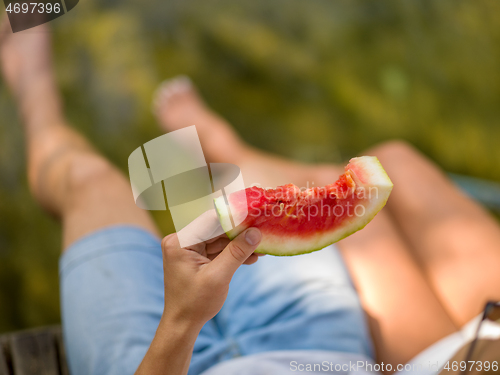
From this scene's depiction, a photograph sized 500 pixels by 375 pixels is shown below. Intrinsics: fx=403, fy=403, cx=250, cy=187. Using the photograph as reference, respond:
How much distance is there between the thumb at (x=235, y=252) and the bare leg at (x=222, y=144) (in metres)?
0.41

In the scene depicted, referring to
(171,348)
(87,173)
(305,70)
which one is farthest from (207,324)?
(305,70)

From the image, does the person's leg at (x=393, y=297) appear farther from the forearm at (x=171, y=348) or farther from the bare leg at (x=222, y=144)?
the forearm at (x=171, y=348)

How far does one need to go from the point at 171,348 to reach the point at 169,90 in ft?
4.05

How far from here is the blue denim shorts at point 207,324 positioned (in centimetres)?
67

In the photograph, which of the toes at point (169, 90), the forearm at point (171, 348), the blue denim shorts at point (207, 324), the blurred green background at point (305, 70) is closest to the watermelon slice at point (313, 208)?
the forearm at point (171, 348)

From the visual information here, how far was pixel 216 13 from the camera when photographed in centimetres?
165

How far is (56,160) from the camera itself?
1.04 metres

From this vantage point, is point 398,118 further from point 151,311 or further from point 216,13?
point 151,311

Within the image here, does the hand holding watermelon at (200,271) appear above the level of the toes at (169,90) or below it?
below

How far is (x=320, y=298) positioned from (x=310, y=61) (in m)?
1.18

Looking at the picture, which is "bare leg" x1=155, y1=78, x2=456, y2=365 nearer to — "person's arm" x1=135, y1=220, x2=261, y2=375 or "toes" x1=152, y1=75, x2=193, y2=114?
"person's arm" x1=135, y1=220, x2=261, y2=375

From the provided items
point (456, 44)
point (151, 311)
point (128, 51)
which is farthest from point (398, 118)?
point (151, 311)

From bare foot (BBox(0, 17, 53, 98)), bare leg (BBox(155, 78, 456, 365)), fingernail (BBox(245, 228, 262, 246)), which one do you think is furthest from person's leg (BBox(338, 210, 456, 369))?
bare foot (BBox(0, 17, 53, 98))

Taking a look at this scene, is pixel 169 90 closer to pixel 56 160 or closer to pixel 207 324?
pixel 56 160
